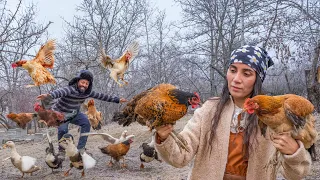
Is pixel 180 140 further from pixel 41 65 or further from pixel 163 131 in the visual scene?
pixel 41 65

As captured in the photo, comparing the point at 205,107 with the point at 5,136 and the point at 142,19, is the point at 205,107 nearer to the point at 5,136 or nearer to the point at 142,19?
the point at 5,136

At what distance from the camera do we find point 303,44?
25.1 feet

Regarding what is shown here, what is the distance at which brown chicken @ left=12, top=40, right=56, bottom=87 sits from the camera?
403 centimetres

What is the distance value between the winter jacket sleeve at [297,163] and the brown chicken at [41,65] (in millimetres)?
3176

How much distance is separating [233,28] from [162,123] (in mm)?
11153

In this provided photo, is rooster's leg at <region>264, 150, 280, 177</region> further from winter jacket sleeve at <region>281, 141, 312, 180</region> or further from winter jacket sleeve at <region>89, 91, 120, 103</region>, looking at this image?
winter jacket sleeve at <region>89, 91, 120, 103</region>

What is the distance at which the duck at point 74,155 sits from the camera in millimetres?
5238

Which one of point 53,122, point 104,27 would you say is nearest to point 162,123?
point 53,122

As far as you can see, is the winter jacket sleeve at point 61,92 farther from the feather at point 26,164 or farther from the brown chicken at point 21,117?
the feather at point 26,164

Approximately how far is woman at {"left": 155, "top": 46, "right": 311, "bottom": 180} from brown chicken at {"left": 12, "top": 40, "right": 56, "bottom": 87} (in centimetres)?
259

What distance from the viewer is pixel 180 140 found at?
197cm

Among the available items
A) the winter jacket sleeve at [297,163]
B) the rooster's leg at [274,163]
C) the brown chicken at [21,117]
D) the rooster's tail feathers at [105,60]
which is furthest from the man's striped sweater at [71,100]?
the winter jacket sleeve at [297,163]

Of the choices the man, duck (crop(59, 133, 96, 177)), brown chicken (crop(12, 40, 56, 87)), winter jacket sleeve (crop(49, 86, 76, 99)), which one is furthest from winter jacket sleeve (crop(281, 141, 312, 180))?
duck (crop(59, 133, 96, 177))

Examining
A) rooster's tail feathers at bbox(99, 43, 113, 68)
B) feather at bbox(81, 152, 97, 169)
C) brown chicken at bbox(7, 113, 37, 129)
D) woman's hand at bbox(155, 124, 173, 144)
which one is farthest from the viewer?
rooster's tail feathers at bbox(99, 43, 113, 68)
